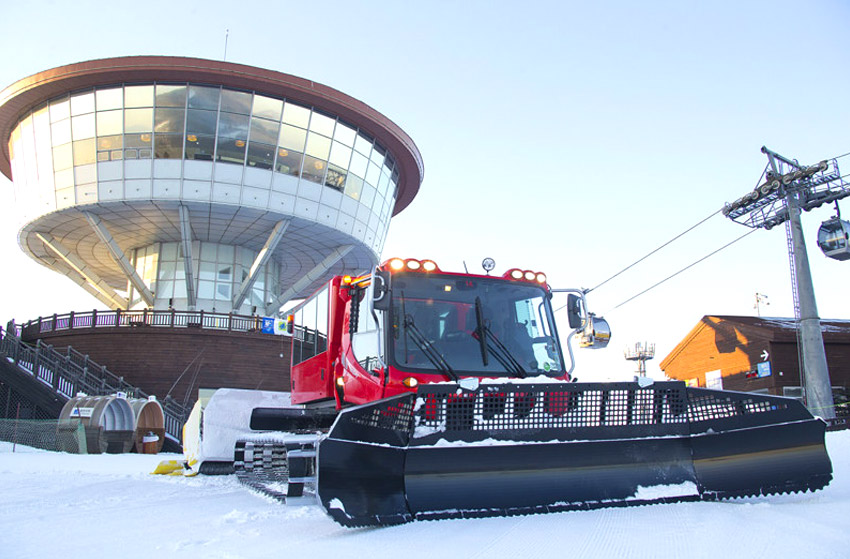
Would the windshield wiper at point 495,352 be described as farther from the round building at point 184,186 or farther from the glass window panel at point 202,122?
the glass window panel at point 202,122


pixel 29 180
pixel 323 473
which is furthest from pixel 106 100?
pixel 323 473

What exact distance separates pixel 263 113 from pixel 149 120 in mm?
5413

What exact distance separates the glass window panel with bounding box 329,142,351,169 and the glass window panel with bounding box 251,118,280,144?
10.3 feet

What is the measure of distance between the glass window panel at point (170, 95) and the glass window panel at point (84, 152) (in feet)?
13.1

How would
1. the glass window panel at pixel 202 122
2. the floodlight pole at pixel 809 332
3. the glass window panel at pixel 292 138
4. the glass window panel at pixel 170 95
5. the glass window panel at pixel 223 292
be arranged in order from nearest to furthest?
the floodlight pole at pixel 809 332 < the glass window panel at pixel 170 95 < the glass window panel at pixel 202 122 < the glass window panel at pixel 292 138 < the glass window panel at pixel 223 292

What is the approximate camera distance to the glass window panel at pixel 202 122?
30406mm

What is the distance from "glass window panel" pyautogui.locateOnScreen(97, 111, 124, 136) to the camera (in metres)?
30.3

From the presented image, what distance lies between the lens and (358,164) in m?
34.2

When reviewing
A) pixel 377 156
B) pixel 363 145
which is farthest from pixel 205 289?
pixel 377 156

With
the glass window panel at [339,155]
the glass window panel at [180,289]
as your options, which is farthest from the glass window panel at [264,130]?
the glass window panel at [180,289]

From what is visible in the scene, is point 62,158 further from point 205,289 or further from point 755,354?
point 755,354

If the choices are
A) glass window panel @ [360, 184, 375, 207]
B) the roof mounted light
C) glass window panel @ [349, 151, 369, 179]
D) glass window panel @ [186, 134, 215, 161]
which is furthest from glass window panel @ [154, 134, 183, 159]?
the roof mounted light

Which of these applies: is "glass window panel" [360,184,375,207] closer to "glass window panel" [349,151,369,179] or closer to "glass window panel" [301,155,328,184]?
"glass window panel" [349,151,369,179]

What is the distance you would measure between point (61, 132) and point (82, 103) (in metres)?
1.95
